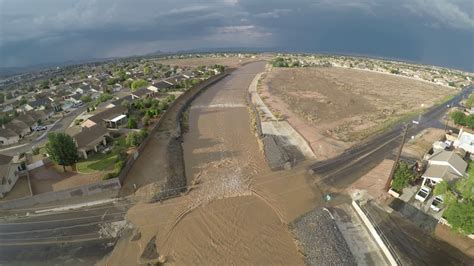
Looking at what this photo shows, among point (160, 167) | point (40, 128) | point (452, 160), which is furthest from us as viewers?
point (40, 128)

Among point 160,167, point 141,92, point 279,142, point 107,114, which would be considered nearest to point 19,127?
point 107,114

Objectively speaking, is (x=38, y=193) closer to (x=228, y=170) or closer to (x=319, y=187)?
(x=228, y=170)

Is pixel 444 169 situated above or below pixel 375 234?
above

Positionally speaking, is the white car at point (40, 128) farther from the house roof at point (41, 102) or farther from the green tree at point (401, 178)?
the green tree at point (401, 178)

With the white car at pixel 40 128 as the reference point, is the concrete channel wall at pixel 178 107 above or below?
above

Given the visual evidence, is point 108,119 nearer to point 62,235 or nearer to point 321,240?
point 62,235

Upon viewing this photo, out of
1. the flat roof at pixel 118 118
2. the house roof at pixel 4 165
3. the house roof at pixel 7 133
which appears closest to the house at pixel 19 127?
the house roof at pixel 7 133

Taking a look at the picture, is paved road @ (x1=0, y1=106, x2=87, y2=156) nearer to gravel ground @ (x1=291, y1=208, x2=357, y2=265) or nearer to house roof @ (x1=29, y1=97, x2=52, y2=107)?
house roof @ (x1=29, y1=97, x2=52, y2=107)
